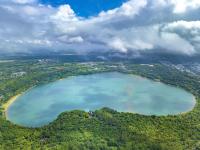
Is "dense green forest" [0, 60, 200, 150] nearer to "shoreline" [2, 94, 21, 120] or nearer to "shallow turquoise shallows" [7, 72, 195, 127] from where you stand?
"shoreline" [2, 94, 21, 120]

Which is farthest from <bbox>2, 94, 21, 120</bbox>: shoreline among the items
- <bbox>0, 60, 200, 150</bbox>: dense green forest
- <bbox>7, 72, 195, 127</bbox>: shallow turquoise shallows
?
<bbox>0, 60, 200, 150</bbox>: dense green forest

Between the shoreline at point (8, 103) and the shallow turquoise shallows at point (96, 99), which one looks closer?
the shallow turquoise shallows at point (96, 99)

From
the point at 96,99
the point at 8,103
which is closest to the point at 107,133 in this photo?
the point at 96,99

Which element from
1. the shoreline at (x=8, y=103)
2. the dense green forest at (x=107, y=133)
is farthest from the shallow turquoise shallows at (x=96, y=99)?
the dense green forest at (x=107, y=133)

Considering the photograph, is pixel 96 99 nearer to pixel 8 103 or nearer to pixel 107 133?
pixel 8 103

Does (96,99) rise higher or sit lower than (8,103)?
higher

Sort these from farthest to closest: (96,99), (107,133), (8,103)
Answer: (96,99) → (8,103) → (107,133)

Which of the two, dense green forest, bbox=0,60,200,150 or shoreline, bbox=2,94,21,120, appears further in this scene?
shoreline, bbox=2,94,21,120

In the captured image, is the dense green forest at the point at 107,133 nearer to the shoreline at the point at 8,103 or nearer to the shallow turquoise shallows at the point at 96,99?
the shoreline at the point at 8,103
